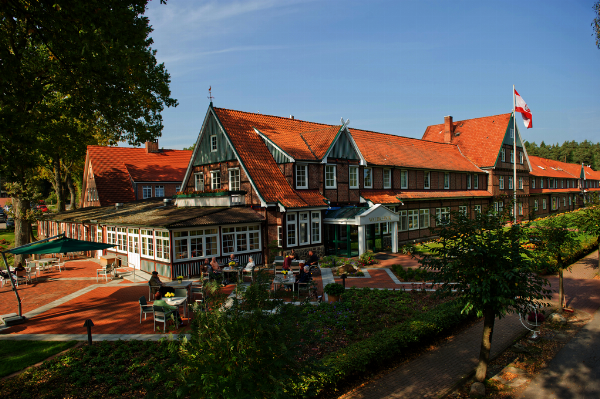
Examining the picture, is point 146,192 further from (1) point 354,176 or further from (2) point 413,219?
(2) point 413,219

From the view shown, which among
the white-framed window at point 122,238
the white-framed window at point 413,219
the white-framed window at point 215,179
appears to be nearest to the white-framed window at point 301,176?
the white-framed window at point 215,179

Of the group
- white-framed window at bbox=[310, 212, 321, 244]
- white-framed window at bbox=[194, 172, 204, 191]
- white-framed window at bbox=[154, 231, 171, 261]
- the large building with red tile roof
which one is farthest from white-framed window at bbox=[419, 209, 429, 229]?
the large building with red tile roof

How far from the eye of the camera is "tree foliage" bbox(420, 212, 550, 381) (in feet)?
24.5

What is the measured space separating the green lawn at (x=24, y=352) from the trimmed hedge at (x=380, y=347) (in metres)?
7.25

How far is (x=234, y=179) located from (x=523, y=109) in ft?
93.7

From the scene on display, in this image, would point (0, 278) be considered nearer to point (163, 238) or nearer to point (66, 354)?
point (163, 238)

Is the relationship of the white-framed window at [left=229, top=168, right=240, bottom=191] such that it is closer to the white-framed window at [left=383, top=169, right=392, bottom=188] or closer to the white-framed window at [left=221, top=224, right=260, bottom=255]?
the white-framed window at [left=221, top=224, right=260, bottom=255]

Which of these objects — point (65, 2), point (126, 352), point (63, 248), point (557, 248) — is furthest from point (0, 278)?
point (557, 248)

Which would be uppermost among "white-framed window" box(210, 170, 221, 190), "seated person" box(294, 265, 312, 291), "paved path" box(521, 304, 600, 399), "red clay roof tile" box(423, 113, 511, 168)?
"red clay roof tile" box(423, 113, 511, 168)

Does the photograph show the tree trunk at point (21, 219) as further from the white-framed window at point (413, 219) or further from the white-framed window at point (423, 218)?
the white-framed window at point (423, 218)

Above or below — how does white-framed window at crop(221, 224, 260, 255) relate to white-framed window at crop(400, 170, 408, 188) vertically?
below

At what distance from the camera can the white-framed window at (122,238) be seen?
21.9m

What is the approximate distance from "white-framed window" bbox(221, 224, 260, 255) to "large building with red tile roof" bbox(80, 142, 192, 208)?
931 inches

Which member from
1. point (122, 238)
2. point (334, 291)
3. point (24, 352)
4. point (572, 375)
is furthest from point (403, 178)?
point (24, 352)
